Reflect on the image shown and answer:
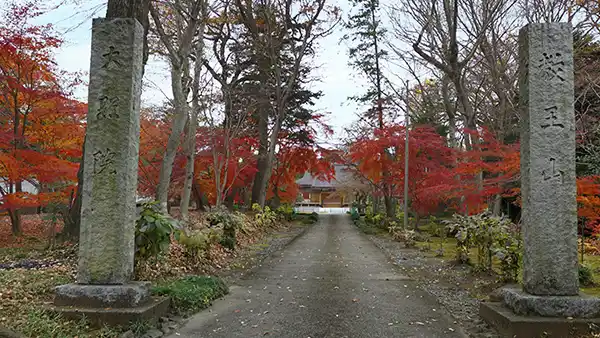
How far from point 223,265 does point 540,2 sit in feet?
39.8

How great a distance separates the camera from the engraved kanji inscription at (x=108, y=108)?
5.35 metres

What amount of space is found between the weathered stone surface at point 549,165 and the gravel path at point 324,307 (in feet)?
4.25

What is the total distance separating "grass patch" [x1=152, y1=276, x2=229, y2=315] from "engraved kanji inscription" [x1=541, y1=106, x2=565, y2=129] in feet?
16.4

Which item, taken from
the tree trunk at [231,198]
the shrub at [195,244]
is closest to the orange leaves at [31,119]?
the shrub at [195,244]

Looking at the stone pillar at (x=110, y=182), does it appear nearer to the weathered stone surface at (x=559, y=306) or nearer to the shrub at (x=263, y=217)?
the weathered stone surface at (x=559, y=306)

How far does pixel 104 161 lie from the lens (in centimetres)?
529

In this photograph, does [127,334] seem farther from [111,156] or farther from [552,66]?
[552,66]

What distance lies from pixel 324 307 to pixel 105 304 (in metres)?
2.99

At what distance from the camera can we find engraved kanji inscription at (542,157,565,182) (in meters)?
5.02

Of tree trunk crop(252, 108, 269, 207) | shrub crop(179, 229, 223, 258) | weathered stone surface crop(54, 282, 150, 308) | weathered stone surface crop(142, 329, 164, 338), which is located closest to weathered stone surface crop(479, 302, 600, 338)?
weathered stone surface crop(142, 329, 164, 338)

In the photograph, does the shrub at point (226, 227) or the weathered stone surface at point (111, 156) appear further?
the shrub at point (226, 227)

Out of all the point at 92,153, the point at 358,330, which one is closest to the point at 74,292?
the point at 92,153

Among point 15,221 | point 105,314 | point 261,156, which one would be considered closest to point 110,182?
point 105,314

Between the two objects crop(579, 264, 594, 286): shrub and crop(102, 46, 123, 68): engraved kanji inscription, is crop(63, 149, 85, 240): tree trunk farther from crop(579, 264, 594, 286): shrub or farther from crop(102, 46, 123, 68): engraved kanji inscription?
crop(579, 264, 594, 286): shrub
